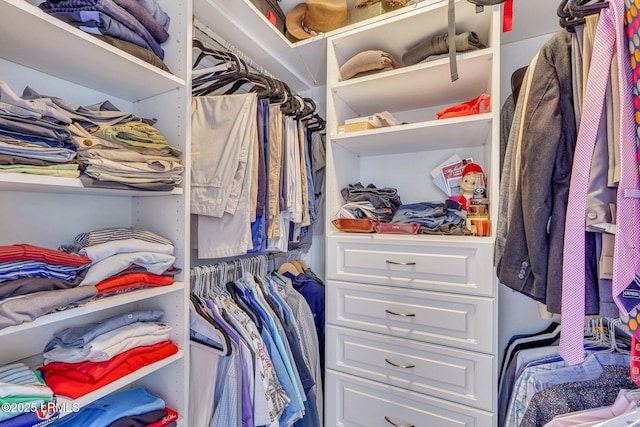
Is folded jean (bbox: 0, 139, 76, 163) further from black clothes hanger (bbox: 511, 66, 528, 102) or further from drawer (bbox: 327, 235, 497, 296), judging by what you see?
black clothes hanger (bbox: 511, 66, 528, 102)

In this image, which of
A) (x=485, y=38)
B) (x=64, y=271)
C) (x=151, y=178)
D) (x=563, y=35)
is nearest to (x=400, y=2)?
(x=485, y=38)

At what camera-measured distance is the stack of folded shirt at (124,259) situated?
0.79 metres

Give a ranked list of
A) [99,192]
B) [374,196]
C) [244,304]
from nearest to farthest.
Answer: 1. [99,192]
2. [244,304]
3. [374,196]

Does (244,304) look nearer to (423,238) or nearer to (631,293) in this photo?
(423,238)

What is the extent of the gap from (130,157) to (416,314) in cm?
111

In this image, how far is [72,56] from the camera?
792 millimetres

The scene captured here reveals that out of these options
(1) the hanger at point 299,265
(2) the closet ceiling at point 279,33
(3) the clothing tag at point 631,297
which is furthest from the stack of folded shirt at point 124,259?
(3) the clothing tag at point 631,297

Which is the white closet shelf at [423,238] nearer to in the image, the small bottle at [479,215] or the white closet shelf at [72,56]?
the small bottle at [479,215]

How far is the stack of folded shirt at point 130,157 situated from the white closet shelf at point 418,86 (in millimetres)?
814

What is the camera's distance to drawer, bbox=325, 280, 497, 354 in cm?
→ 104

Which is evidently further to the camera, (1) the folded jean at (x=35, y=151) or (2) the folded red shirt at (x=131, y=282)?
(2) the folded red shirt at (x=131, y=282)

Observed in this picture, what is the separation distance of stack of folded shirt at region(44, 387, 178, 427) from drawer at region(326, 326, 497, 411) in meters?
0.67

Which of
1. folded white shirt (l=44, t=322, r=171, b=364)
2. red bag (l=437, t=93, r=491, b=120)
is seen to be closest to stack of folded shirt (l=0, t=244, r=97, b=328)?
folded white shirt (l=44, t=322, r=171, b=364)

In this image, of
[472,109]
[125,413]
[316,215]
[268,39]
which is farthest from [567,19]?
[125,413]
